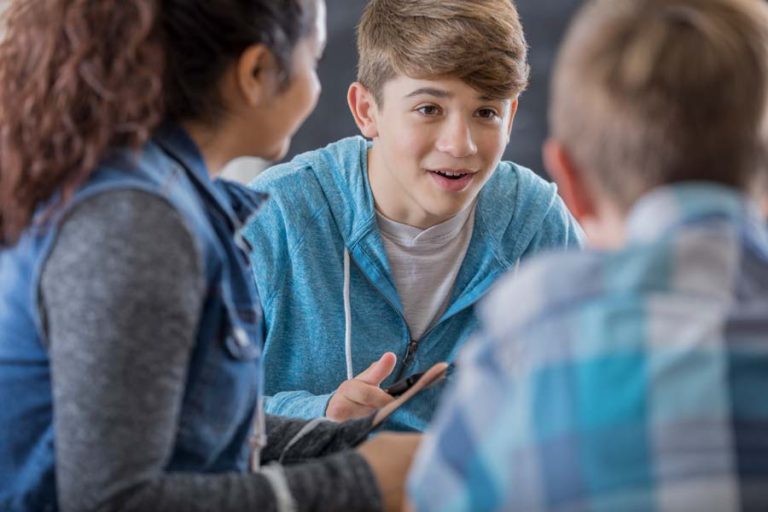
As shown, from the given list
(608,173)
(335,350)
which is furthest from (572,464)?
(335,350)

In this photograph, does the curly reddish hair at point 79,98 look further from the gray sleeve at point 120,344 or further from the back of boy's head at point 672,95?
the back of boy's head at point 672,95

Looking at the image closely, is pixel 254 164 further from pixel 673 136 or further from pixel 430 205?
pixel 673 136

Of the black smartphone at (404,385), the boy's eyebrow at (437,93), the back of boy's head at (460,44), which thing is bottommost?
the black smartphone at (404,385)

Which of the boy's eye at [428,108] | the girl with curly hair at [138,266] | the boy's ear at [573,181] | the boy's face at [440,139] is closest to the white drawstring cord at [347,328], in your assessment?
the boy's face at [440,139]

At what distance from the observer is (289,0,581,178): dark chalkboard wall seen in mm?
2883

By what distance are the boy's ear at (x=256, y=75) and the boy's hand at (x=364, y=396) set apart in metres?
0.51

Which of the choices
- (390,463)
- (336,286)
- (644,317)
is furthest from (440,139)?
(644,317)

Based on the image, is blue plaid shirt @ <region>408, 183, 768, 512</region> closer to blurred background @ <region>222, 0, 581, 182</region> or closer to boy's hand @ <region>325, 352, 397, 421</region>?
boy's hand @ <region>325, 352, 397, 421</region>

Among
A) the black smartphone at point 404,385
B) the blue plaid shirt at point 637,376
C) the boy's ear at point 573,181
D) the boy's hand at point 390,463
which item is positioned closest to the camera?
the blue plaid shirt at point 637,376

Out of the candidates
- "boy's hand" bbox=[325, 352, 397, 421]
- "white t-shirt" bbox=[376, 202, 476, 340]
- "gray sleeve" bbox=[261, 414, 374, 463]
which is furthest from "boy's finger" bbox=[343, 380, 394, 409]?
"white t-shirt" bbox=[376, 202, 476, 340]

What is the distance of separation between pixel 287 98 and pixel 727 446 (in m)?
0.64

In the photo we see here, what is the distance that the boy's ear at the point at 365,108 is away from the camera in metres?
1.92

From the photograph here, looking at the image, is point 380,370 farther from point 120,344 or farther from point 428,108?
point 120,344

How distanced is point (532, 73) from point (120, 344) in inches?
82.5
